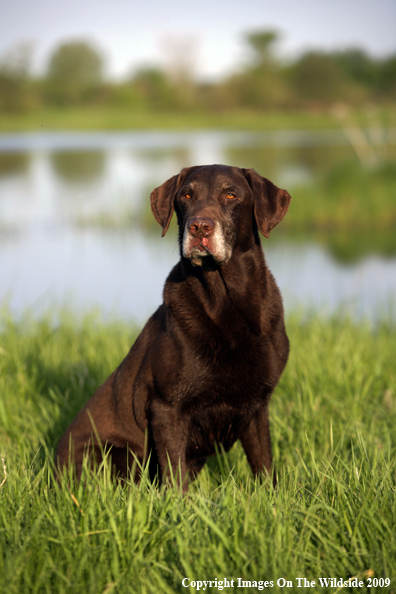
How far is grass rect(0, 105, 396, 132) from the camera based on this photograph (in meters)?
46.9

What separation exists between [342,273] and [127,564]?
29.9 feet

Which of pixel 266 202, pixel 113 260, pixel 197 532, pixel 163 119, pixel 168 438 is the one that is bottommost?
pixel 197 532

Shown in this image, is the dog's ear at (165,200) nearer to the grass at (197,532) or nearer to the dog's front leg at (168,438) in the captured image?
the dog's front leg at (168,438)

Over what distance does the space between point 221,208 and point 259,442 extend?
1154mm

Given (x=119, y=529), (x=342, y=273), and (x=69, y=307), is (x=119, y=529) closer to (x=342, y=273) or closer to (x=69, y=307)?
(x=69, y=307)

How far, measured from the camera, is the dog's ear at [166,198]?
3.01 metres

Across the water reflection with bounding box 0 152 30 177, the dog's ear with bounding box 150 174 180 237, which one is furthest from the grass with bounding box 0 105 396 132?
the dog's ear with bounding box 150 174 180 237

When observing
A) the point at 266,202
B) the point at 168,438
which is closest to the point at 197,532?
the point at 168,438

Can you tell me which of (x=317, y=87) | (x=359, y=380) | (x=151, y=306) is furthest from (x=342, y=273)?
(x=317, y=87)

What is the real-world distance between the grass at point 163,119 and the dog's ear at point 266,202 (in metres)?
44.2

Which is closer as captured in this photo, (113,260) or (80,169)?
(113,260)

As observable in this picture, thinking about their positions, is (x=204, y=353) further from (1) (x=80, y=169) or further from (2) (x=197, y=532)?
(1) (x=80, y=169)

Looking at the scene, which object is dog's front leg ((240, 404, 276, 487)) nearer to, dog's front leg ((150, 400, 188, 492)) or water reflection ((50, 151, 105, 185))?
dog's front leg ((150, 400, 188, 492))

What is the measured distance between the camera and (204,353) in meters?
2.61
